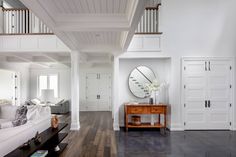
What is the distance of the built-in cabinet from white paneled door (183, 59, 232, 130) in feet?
18.7

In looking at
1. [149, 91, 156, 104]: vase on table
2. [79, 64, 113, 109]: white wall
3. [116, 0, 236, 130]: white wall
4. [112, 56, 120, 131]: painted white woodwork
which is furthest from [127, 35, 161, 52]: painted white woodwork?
[79, 64, 113, 109]: white wall

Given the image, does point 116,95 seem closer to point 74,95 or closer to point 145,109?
point 145,109

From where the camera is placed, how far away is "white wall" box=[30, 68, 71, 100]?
36.9 feet

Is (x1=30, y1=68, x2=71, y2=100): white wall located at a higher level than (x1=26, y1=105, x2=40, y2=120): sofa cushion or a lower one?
higher

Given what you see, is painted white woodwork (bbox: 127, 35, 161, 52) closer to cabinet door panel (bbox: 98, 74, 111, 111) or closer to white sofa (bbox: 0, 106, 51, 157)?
white sofa (bbox: 0, 106, 51, 157)

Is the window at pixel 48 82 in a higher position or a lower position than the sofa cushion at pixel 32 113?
higher

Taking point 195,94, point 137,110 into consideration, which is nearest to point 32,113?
point 137,110

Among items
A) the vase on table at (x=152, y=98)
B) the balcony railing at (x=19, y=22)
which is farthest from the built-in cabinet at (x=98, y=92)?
the balcony railing at (x=19, y=22)

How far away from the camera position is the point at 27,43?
20.4 feet

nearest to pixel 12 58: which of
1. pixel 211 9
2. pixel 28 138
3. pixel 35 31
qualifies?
pixel 35 31

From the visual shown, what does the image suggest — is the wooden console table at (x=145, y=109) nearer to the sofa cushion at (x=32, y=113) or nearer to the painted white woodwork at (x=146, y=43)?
the painted white woodwork at (x=146, y=43)

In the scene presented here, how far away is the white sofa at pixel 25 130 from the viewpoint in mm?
2609

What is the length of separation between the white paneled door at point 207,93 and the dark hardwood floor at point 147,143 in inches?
16.1

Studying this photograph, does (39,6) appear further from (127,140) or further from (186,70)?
(186,70)
